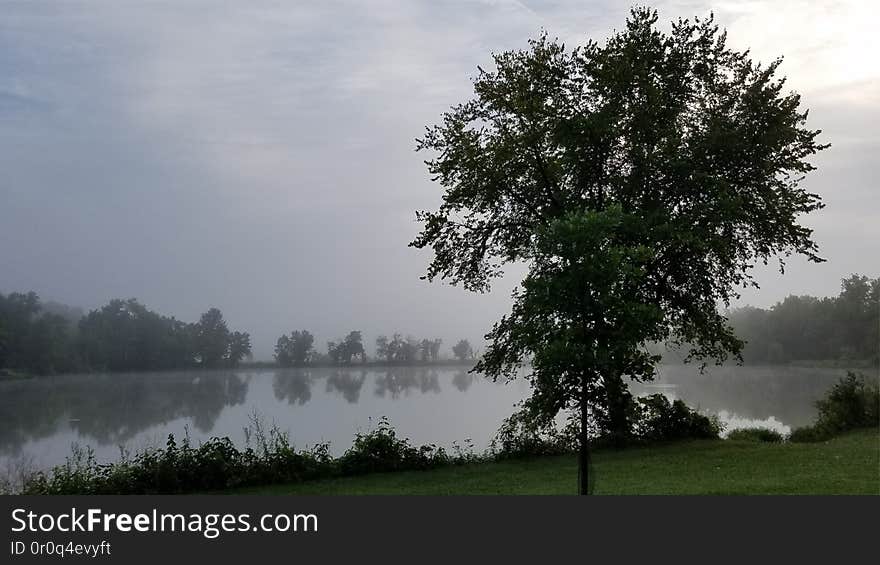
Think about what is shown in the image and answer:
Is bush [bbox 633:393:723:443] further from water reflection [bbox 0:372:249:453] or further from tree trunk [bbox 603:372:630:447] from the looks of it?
water reflection [bbox 0:372:249:453]

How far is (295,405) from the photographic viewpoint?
2497 centimetres

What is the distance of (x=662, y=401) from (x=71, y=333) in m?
38.0

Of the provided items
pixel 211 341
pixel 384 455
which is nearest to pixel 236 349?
pixel 211 341

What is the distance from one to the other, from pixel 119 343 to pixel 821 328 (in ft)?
154

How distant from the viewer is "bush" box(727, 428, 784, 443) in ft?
73.9

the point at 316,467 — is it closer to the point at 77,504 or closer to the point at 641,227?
the point at 77,504

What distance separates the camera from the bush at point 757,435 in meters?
22.5

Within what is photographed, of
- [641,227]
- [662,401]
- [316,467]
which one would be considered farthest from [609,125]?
[316,467]

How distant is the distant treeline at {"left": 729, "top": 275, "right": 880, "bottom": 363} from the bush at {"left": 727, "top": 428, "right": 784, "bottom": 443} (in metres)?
19.5

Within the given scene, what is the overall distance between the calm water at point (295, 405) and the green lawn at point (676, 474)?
6.52ft

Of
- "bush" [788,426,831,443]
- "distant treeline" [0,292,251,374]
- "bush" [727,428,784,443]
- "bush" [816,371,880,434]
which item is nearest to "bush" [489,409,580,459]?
"bush" [727,428,784,443]

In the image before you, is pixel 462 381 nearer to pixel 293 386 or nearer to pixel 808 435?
pixel 293 386

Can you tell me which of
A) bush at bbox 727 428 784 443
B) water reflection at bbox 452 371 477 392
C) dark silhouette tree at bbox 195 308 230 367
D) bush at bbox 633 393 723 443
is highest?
dark silhouette tree at bbox 195 308 230 367

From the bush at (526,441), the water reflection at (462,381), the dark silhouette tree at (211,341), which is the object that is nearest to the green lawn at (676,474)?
the bush at (526,441)
